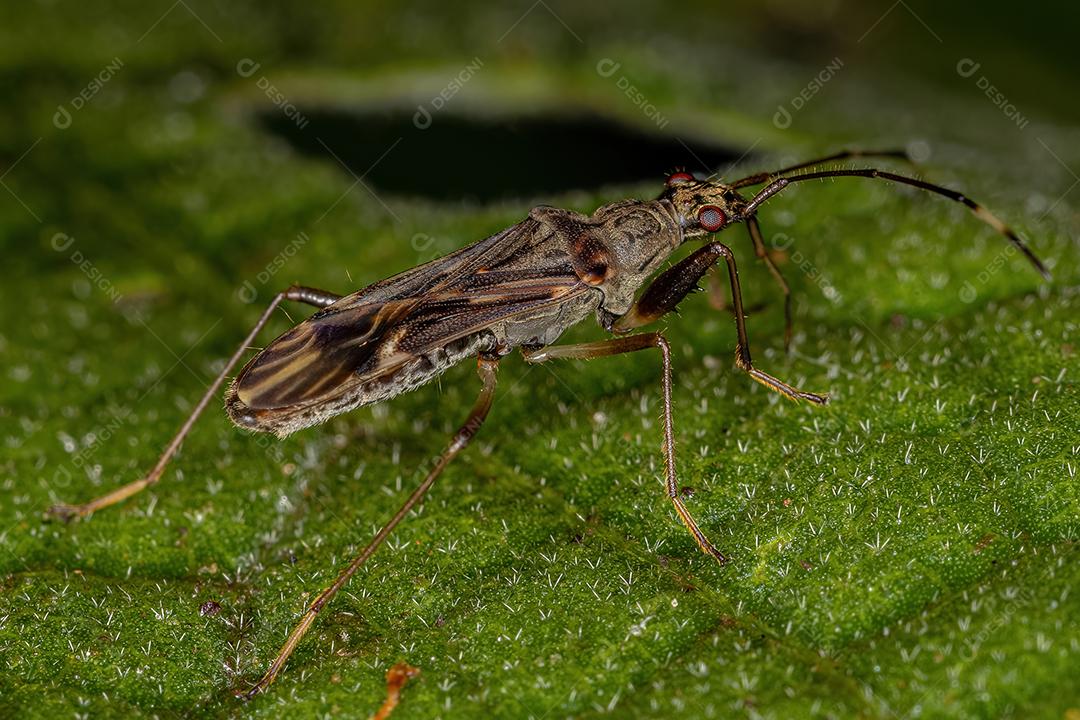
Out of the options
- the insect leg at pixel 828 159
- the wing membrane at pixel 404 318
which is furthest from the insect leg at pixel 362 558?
the insect leg at pixel 828 159

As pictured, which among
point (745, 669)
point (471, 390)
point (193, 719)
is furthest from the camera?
point (471, 390)

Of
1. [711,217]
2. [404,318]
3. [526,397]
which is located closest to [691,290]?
[711,217]

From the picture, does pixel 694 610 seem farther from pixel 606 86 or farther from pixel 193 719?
pixel 606 86

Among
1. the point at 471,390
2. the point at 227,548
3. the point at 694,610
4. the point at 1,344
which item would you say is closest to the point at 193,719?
the point at 227,548

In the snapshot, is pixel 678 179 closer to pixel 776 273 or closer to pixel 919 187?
pixel 776 273

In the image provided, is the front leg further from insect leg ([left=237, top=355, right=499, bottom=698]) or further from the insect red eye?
insect leg ([left=237, top=355, right=499, bottom=698])

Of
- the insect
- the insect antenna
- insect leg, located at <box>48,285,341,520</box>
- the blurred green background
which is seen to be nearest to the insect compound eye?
the insect

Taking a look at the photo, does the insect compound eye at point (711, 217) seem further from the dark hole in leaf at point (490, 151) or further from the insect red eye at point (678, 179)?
the dark hole in leaf at point (490, 151)

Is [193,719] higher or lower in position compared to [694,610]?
lower
